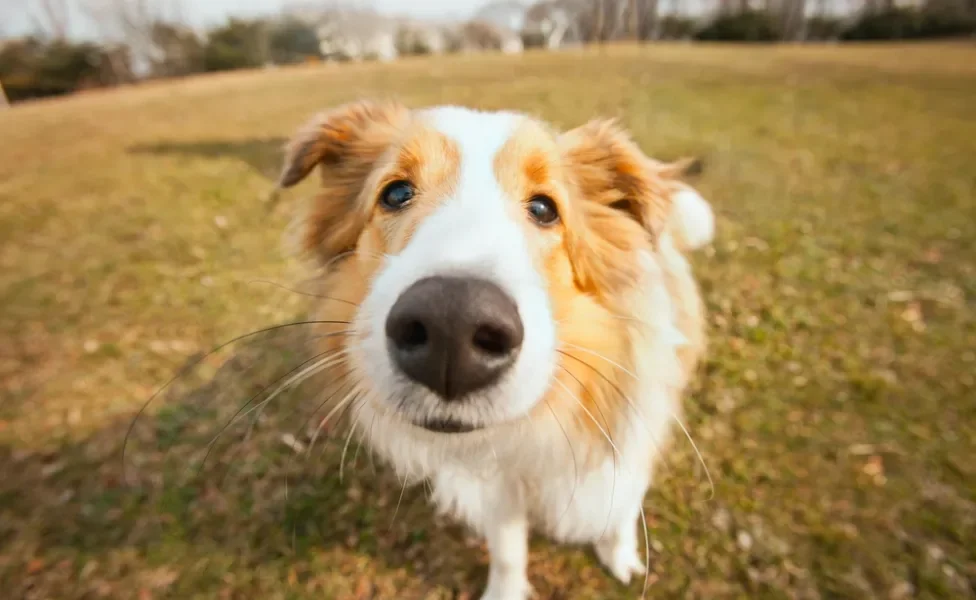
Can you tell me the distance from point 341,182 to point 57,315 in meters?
4.19

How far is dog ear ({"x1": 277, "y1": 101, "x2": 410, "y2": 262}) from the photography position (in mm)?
2107

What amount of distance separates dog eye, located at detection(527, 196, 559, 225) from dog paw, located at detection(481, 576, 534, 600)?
1697 millimetres

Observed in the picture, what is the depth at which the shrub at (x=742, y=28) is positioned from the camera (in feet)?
46.9

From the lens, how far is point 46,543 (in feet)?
9.22

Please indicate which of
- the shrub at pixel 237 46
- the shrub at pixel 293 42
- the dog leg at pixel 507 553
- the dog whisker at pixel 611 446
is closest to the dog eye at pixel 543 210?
the dog whisker at pixel 611 446

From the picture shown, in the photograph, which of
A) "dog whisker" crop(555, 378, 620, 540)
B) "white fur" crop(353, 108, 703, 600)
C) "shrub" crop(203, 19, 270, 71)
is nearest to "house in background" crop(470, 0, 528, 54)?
"white fur" crop(353, 108, 703, 600)

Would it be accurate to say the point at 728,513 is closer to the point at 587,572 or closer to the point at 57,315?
the point at 587,572

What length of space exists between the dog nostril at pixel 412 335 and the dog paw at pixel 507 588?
163cm

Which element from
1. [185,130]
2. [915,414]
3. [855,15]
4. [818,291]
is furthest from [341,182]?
[855,15]

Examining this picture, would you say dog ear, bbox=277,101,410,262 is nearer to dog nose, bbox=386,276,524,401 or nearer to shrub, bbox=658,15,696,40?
dog nose, bbox=386,276,524,401

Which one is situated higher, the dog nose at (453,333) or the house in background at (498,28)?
the house in background at (498,28)

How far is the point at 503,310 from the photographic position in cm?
126

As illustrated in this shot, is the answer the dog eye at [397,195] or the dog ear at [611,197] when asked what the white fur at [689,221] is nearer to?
the dog ear at [611,197]

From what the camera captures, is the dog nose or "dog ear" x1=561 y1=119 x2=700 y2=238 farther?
"dog ear" x1=561 y1=119 x2=700 y2=238
